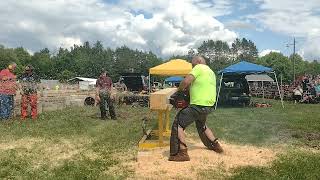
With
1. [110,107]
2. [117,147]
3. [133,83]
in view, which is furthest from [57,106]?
[117,147]

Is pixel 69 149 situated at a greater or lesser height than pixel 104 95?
lesser

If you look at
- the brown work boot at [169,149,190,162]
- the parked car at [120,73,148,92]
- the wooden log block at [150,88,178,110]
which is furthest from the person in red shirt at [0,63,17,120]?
the parked car at [120,73,148,92]

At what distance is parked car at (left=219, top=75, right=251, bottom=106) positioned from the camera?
25266mm

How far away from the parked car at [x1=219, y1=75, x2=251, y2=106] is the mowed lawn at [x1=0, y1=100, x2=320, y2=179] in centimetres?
813

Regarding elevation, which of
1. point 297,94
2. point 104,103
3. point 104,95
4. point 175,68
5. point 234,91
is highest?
point 175,68

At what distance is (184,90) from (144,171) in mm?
1845

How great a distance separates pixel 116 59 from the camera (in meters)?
142

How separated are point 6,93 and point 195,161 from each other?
9.97 m

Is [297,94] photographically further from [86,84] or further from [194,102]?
[86,84]

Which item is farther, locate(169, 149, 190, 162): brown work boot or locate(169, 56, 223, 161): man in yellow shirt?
locate(169, 56, 223, 161): man in yellow shirt

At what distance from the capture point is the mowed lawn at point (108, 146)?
306 inches

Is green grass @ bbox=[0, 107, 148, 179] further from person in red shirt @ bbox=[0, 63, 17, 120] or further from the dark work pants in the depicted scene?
person in red shirt @ bbox=[0, 63, 17, 120]

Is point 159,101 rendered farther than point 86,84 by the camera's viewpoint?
No

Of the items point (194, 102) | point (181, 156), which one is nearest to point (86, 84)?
point (194, 102)
